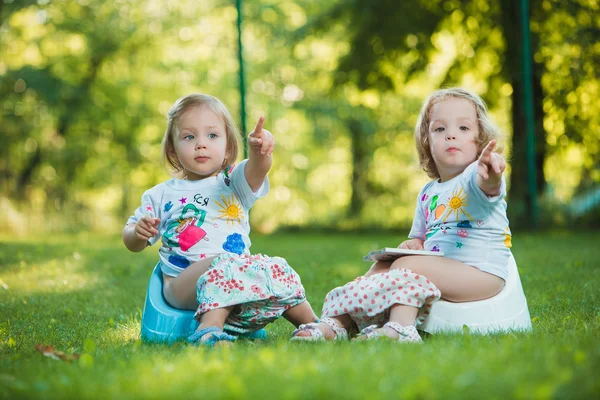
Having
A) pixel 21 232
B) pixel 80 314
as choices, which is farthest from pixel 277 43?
pixel 80 314

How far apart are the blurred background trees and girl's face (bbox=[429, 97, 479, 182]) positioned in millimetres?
6440

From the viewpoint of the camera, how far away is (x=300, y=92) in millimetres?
16562

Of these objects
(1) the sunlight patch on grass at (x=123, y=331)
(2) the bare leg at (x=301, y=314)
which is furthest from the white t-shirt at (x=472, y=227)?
(1) the sunlight patch on grass at (x=123, y=331)

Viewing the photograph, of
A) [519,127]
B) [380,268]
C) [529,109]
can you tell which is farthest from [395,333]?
[519,127]

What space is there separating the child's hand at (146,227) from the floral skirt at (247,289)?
1.05ft

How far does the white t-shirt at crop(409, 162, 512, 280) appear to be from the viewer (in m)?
3.07

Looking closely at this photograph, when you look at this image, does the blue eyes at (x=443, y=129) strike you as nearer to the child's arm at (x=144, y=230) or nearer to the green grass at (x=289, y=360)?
the green grass at (x=289, y=360)

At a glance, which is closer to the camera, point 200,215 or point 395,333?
point 395,333

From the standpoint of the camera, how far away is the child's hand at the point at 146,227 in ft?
10.0

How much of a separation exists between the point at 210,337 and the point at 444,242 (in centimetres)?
115

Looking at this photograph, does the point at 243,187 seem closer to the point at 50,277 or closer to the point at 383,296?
the point at 383,296

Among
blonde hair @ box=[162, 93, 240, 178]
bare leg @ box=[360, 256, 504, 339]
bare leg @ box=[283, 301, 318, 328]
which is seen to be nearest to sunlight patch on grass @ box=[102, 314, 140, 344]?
bare leg @ box=[283, 301, 318, 328]

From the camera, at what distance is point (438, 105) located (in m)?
3.37

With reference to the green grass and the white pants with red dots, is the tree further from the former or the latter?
the white pants with red dots
